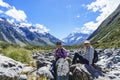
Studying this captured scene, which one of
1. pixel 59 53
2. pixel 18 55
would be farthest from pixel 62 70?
pixel 18 55

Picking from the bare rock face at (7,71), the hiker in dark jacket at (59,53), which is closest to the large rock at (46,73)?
the bare rock face at (7,71)

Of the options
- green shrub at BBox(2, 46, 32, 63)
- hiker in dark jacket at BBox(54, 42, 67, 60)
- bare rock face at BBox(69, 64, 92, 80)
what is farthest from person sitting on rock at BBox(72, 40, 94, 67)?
green shrub at BBox(2, 46, 32, 63)

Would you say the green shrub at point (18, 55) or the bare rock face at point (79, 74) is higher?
the green shrub at point (18, 55)

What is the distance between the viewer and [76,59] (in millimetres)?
18359

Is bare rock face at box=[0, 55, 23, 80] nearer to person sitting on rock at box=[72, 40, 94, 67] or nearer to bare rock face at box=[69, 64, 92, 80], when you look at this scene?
bare rock face at box=[69, 64, 92, 80]

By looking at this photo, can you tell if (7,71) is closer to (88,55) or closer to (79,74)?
(79,74)

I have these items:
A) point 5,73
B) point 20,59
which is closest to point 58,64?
point 5,73

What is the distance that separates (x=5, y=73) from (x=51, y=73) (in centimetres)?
318

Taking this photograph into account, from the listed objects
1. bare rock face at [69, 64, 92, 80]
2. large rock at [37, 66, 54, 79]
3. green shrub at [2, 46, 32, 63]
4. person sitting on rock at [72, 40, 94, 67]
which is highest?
green shrub at [2, 46, 32, 63]

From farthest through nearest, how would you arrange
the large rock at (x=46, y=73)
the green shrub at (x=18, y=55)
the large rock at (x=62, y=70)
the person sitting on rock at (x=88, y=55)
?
the green shrub at (x=18, y=55)
the person sitting on rock at (x=88, y=55)
the large rock at (x=46, y=73)
the large rock at (x=62, y=70)

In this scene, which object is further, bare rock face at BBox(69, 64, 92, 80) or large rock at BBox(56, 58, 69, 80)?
bare rock face at BBox(69, 64, 92, 80)

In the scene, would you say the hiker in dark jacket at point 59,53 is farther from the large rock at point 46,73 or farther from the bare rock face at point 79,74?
the bare rock face at point 79,74

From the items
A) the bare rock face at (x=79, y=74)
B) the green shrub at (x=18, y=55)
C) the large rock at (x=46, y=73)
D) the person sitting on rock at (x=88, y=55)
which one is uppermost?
the green shrub at (x=18, y=55)

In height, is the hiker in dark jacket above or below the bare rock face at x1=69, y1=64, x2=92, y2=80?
above
